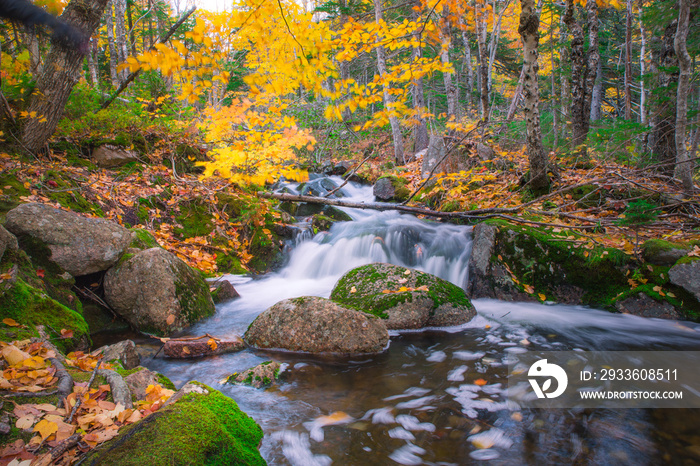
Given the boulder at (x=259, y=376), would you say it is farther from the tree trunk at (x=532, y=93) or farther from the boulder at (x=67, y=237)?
the tree trunk at (x=532, y=93)

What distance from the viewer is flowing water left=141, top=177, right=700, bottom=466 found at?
2.54 meters

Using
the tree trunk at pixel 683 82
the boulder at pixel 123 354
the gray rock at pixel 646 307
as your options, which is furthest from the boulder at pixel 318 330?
the tree trunk at pixel 683 82

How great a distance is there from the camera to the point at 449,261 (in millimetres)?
7117

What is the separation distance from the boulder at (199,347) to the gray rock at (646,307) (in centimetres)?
578

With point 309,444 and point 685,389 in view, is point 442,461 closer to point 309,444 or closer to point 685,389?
point 309,444

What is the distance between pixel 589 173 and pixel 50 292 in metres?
10.0

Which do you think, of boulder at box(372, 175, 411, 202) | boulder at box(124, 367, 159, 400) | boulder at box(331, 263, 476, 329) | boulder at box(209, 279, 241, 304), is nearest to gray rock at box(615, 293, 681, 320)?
boulder at box(331, 263, 476, 329)

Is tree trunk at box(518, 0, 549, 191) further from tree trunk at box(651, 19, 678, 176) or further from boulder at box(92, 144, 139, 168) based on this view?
boulder at box(92, 144, 139, 168)

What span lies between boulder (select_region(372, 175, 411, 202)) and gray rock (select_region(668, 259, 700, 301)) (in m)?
7.34

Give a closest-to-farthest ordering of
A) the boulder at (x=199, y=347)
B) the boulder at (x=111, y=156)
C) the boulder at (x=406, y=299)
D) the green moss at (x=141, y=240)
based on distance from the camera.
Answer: the boulder at (x=199, y=347)
the boulder at (x=406, y=299)
the green moss at (x=141, y=240)
the boulder at (x=111, y=156)

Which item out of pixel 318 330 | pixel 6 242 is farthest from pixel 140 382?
pixel 6 242

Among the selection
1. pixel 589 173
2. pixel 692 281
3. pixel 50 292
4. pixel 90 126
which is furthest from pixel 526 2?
pixel 90 126

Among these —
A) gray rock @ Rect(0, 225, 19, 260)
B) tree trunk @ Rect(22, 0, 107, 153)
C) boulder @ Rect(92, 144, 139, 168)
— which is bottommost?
gray rock @ Rect(0, 225, 19, 260)

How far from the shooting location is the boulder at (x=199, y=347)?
4.05m
